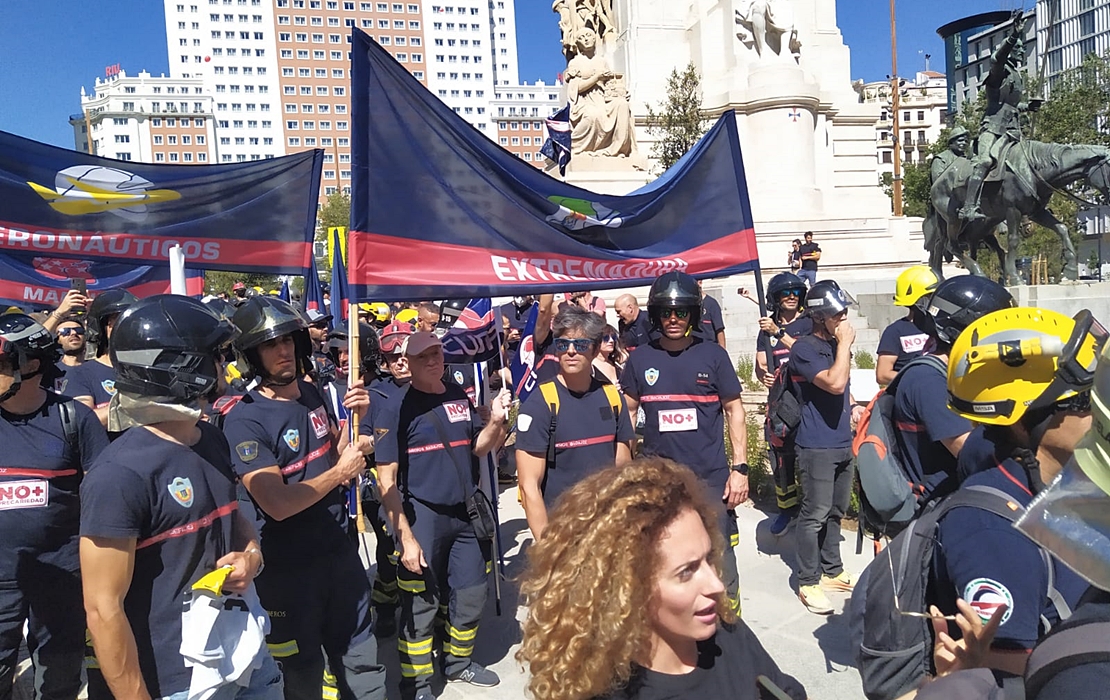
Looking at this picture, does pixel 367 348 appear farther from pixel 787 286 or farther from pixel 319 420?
pixel 787 286

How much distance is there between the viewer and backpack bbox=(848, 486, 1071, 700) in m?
1.89

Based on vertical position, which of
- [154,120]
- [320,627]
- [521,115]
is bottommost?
[320,627]

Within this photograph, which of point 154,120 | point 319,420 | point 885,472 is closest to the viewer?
point 885,472

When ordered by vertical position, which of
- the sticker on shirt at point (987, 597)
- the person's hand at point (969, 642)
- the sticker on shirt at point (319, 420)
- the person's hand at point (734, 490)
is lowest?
the person's hand at point (734, 490)

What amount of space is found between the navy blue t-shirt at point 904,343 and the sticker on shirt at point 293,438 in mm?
3209

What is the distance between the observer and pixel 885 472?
112 inches

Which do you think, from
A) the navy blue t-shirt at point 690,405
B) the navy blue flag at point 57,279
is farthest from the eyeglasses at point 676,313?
the navy blue flag at point 57,279

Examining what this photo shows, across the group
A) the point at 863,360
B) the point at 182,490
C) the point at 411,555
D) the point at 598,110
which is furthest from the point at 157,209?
the point at 598,110

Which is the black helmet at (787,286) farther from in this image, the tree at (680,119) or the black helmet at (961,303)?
the tree at (680,119)

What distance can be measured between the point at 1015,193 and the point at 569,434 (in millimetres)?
12690

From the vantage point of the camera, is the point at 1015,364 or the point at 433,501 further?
the point at 433,501

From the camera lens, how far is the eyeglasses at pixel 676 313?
4195mm

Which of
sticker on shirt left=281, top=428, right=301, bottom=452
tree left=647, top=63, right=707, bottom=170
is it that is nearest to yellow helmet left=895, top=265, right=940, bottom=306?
sticker on shirt left=281, top=428, right=301, bottom=452

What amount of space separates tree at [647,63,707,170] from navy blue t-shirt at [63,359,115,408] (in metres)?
15.0
